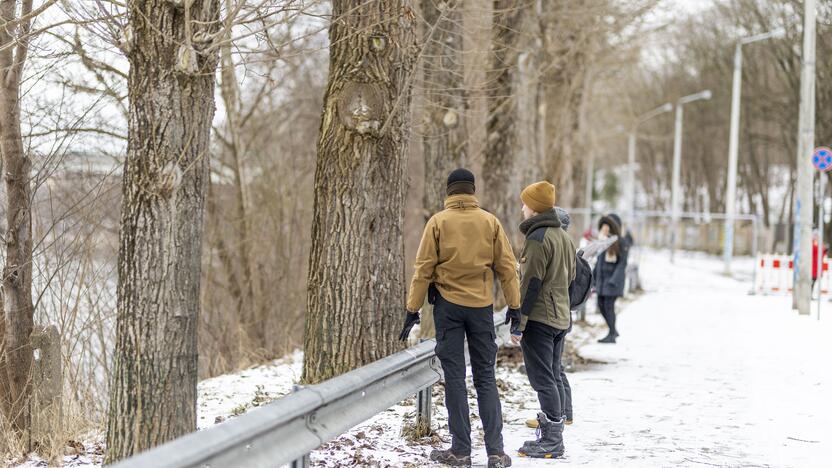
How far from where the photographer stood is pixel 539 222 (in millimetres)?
7047

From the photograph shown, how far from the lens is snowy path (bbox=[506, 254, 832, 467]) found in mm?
7328

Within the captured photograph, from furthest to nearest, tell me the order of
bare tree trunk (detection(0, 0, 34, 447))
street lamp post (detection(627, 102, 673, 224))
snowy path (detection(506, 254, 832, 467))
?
street lamp post (detection(627, 102, 673, 224)), bare tree trunk (detection(0, 0, 34, 447)), snowy path (detection(506, 254, 832, 467))

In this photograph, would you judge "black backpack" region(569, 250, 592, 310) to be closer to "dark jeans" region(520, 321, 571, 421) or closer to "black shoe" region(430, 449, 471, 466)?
"dark jeans" region(520, 321, 571, 421)

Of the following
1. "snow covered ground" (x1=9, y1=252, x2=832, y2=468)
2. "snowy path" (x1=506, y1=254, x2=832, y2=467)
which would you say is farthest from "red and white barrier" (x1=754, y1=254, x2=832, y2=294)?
"snow covered ground" (x1=9, y1=252, x2=832, y2=468)

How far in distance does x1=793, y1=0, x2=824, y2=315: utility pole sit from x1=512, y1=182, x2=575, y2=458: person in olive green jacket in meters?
12.8

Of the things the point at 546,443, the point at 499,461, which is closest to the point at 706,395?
the point at 546,443

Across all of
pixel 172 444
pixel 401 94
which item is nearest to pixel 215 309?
pixel 401 94

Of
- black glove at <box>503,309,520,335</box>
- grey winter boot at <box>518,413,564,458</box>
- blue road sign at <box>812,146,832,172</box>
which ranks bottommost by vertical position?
grey winter boot at <box>518,413,564,458</box>

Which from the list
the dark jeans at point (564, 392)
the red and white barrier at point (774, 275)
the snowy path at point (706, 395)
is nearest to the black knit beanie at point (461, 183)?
the dark jeans at point (564, 392)

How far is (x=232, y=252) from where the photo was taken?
18.2m

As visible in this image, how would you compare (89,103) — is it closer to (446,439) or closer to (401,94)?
(401,94)

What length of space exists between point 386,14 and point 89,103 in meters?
4.45

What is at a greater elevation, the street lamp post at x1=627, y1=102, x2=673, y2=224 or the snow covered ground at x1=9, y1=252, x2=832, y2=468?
the street lamp post at x1=627, y1=102, x2=673, y2=224

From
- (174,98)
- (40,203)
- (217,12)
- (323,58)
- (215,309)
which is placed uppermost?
(323,58)
